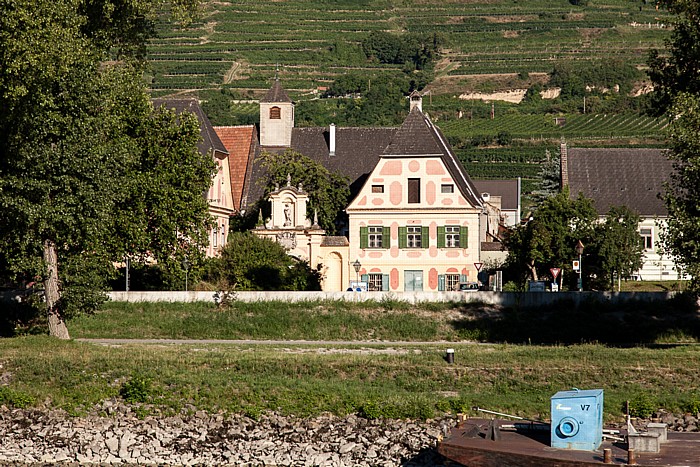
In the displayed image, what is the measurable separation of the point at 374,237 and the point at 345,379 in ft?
76.5

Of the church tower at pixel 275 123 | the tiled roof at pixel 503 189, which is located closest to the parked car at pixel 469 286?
the church tower at pixel 275 123

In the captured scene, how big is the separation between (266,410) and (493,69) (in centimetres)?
12778

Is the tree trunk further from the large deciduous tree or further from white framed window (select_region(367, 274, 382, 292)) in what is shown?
white framed window (select_region(367, 274, 382, 292))

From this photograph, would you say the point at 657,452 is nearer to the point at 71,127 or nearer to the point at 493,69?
the point at 71,127

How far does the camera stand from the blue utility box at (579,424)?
22.8 m

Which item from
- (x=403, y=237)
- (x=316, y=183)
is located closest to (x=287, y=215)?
(x=316, y=183)

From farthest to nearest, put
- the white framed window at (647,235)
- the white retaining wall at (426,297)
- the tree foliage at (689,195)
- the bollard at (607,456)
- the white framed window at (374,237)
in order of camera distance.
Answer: the white framed window at (647,235) → the white framed window at (374,237) → the white retaining wall at (426,297) → the tree foliage at (689,195) → the bollard at (607,456)

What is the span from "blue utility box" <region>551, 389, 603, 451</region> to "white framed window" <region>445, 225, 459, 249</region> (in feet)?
103

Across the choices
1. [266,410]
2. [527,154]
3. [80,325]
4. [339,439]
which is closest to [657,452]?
[339,439]

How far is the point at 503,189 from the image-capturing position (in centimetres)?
10119

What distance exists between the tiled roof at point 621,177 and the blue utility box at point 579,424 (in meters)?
40.6

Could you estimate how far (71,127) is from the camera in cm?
3531

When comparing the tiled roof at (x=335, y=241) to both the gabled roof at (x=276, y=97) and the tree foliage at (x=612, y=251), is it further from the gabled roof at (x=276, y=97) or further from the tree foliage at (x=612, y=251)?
the gabled roof at (x=276, y=97)

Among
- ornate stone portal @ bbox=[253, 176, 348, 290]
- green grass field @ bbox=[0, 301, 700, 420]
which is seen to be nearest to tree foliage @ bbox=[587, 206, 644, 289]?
ornate stone portal @ bbox=[253, 176, 348, 290]
